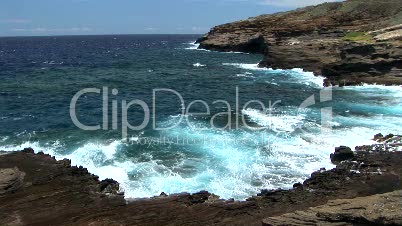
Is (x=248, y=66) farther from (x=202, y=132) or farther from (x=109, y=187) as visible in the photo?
(x=109, y=187)

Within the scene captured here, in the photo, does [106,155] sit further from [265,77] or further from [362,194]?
[265,77]

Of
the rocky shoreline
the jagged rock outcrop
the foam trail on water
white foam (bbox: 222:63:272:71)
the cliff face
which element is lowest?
the rocky shoreline

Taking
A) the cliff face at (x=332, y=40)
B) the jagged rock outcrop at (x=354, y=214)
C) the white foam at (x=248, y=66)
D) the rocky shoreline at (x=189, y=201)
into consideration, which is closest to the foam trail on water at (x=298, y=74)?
Answer: the white foam at (x=248, y=66)

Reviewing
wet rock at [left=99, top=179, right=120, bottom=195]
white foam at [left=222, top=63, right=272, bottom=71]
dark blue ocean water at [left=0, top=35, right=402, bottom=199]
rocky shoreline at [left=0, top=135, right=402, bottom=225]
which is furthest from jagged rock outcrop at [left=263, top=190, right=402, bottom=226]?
white foam at [left=222, top=63, right=272, bottom=71]

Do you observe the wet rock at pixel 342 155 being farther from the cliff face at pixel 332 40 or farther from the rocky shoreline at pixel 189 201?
the cliff face at pixel 332 40

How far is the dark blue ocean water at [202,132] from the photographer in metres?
26.2

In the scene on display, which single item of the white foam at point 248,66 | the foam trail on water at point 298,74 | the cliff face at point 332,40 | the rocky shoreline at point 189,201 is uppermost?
the cliff face at point 332,40

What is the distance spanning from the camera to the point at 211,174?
26406mm

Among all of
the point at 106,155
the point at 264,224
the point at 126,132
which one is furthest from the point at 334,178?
the point at 126,132

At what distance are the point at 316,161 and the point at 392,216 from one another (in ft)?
47.2

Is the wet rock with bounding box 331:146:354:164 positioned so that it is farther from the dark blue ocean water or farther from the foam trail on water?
the foam trail on water

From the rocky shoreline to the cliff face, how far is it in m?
34.3

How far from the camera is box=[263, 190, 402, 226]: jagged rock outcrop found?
13.9 m

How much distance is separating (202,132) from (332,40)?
5648cm
